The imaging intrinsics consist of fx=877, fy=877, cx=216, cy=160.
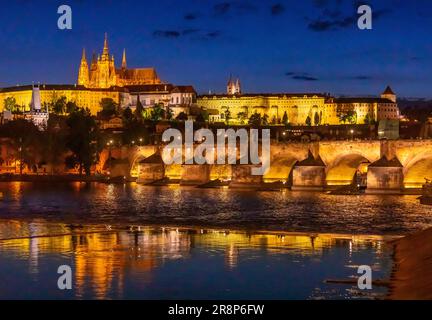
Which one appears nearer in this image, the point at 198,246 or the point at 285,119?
the point at 198,246

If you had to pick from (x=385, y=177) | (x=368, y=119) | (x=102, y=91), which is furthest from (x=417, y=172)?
(x=102, y=91)

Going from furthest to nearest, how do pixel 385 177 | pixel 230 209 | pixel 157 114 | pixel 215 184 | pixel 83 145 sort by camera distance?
pixel 157 114 → pixel 83 145 → pixel 215 184 → pixel 385 177 → pixel 230 209

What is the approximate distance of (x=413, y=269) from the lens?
20.2 meters

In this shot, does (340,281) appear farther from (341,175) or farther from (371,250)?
(341,175)

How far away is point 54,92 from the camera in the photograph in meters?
156

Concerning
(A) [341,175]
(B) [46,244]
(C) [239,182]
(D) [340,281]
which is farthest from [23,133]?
(D) [340,281]

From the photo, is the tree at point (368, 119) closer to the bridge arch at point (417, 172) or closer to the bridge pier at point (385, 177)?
the bridge arch at point (417, 172)

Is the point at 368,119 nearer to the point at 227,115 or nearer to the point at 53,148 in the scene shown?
the point at 227,115

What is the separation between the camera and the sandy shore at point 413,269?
57.4ft

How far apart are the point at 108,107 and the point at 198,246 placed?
120783mm

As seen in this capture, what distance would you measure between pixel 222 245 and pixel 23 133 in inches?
2607

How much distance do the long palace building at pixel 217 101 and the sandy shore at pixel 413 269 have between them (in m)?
118

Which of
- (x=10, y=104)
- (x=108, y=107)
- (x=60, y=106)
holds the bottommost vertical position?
(x=60, y=106)

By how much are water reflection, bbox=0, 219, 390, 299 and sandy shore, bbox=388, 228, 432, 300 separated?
0.51m
